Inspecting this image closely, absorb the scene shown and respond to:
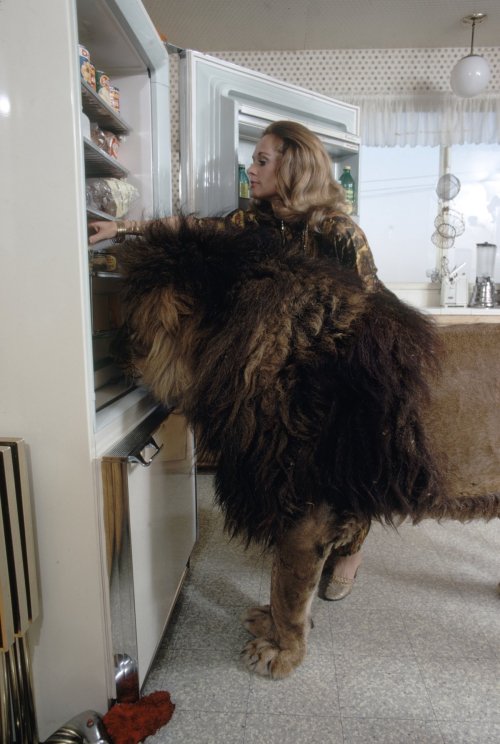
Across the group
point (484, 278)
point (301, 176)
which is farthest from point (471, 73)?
point (301, 176)

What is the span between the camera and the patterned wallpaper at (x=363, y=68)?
3691 millimetres

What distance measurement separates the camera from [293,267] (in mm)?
1045

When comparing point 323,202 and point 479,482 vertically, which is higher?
point 323,202

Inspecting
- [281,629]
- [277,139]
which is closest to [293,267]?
[277,139]

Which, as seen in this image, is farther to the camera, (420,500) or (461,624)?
(461,624)

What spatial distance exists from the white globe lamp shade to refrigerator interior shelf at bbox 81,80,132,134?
286cm

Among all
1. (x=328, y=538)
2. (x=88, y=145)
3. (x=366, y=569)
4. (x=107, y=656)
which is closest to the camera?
(x=107, y=656)

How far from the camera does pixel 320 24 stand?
133 inches

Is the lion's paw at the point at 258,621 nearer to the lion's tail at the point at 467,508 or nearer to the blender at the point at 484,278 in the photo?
the lion's tail at the point at 467,508

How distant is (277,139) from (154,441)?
3.74ft

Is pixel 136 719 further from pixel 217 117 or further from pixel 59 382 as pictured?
pixel 217 117

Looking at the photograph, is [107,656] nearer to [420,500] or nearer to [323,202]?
[420,500]

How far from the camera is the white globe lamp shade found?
3324mm

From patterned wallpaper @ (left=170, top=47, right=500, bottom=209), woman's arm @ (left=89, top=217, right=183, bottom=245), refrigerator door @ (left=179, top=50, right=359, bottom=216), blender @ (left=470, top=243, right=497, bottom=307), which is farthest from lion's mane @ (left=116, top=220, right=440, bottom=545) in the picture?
patterned wallpaper @ (left=170, top=47, right=500, bottom=209)
